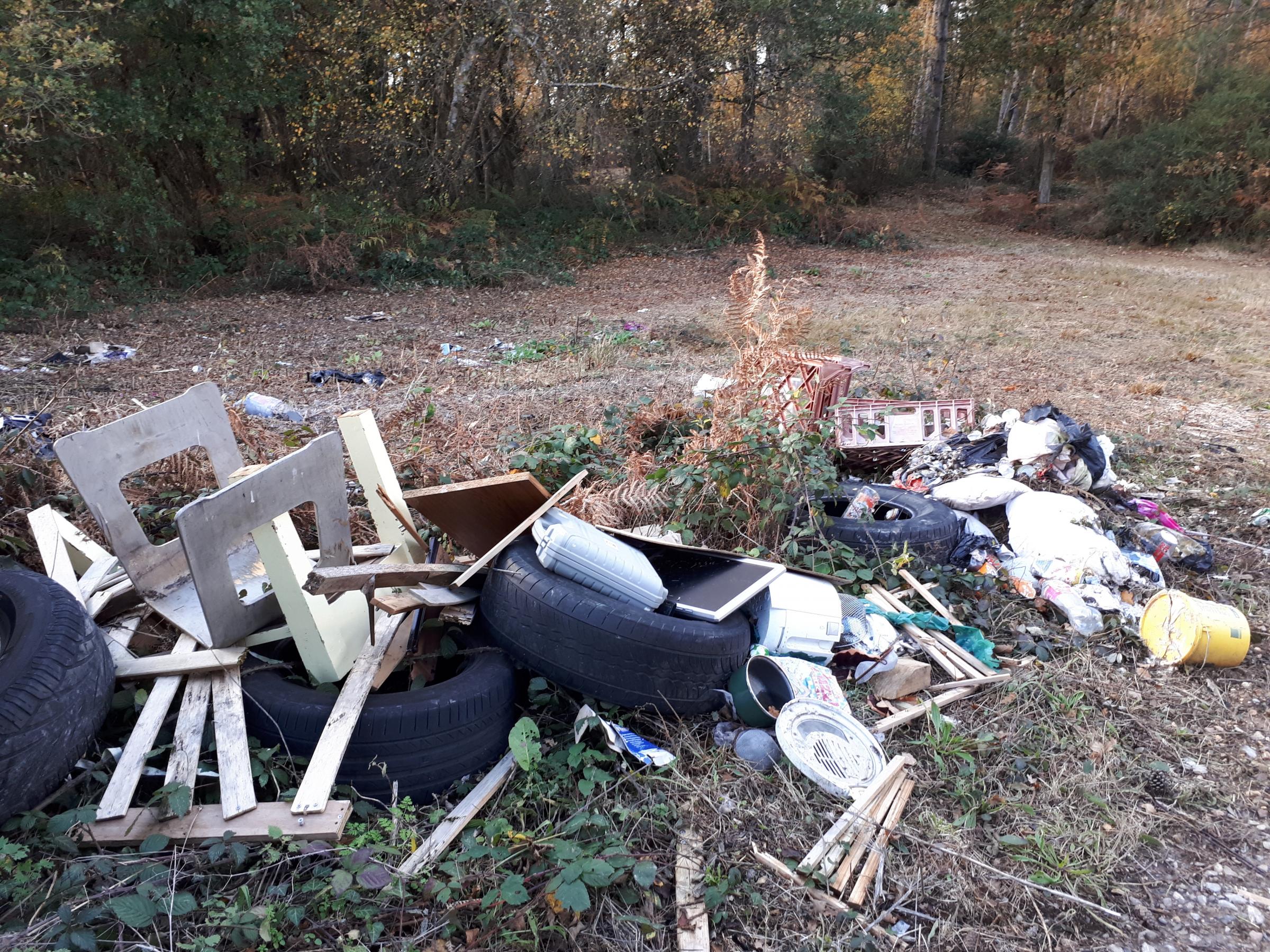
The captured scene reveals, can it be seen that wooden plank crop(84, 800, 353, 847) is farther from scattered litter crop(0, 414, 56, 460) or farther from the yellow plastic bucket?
the yellow plastic bucket

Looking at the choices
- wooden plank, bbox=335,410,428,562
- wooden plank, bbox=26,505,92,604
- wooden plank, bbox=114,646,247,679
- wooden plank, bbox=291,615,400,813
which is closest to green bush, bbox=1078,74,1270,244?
wooden plank, bbox=335,410,428,562

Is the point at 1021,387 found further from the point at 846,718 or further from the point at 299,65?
the point at 299,65

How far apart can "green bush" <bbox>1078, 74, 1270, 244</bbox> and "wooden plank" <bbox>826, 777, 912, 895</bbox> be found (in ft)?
56.5

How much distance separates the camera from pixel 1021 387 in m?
6.90

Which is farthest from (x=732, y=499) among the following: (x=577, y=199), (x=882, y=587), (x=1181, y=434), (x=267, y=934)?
(x=577, y=199)

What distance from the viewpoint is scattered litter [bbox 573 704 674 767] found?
2.66 meters

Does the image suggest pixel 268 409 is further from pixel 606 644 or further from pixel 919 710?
pixel 919 710

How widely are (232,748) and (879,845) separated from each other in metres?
1.95

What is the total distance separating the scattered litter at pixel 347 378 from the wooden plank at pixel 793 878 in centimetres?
560

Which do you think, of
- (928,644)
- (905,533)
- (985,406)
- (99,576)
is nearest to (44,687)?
(99,576)

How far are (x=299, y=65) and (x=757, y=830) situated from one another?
13.4 m

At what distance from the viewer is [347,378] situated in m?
7.20

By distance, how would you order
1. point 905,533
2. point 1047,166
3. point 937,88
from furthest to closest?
point 937,88 < point 1047,166 < point 905,533

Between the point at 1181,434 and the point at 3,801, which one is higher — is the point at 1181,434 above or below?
below
